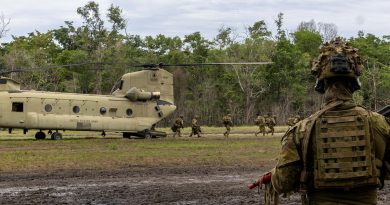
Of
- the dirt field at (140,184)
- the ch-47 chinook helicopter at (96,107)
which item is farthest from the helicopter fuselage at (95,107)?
the dirt field at (140,184)

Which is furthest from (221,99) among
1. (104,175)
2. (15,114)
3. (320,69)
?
(320,69)

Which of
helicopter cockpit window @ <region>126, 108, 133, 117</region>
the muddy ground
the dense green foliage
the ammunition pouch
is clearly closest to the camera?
the ammunition pouch

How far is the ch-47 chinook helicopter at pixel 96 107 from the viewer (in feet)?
88.6

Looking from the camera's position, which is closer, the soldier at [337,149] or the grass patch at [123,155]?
the soldier at [337,149]

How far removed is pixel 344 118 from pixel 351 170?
1.13ft

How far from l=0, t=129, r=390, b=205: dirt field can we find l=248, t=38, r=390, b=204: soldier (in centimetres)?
642

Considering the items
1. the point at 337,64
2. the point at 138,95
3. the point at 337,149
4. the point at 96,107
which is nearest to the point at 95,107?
the point at 96,107

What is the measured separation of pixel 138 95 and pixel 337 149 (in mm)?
26440

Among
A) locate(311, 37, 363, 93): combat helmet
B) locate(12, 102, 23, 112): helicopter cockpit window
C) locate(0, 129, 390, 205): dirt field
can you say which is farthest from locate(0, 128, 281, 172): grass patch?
locate(311, 37, 363, 93): combat helmet

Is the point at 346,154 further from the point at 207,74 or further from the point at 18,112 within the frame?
the point at 207,74

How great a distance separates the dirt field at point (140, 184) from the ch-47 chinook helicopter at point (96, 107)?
9982 millimetres

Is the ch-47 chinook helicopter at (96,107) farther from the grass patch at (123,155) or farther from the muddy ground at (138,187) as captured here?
the muddy ground at (138,187)

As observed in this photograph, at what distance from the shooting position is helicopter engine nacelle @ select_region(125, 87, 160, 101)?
30125mm

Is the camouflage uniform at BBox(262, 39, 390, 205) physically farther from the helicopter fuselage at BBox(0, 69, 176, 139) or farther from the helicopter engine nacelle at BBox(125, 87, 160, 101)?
the helicopter engine nacelle at BBox(125, 87, 160, 101)
